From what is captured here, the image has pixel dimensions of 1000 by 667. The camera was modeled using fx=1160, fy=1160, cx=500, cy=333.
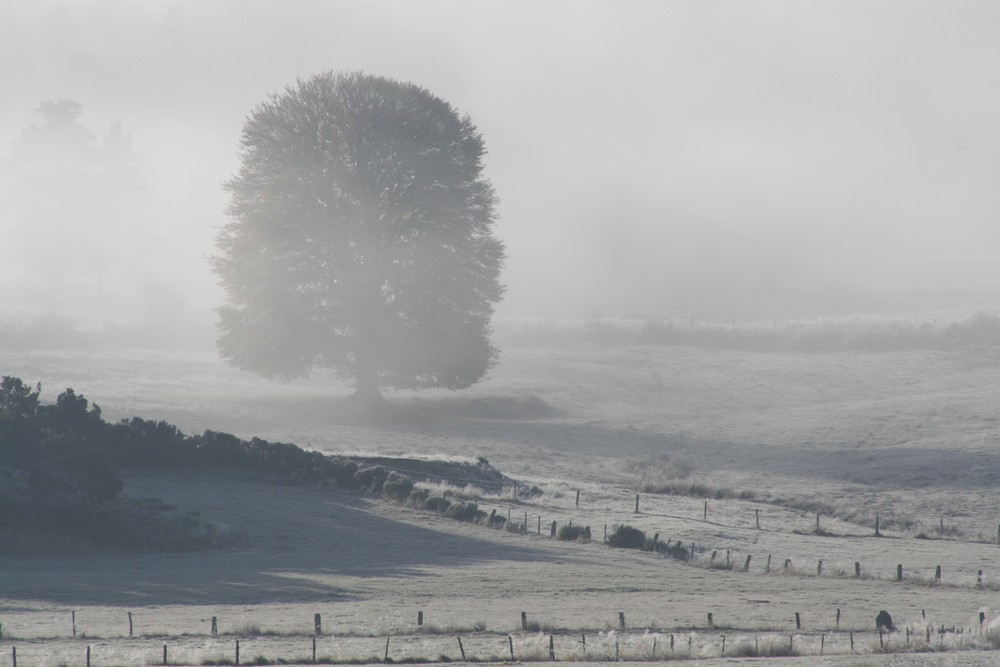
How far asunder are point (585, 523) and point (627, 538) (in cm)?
266

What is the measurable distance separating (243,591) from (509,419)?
102 feet

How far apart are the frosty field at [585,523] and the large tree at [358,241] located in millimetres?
3100

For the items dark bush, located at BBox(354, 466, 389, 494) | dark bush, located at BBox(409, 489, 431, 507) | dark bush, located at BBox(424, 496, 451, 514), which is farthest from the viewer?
dark bush, located at BBox(354, 466, 389, 494)

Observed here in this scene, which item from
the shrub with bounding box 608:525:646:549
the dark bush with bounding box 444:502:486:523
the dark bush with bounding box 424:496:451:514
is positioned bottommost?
the shrub with bounding box 608:525:646:549

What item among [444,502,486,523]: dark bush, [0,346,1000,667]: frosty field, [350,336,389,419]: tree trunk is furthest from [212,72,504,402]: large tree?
[444,502,486,523]: dark bush

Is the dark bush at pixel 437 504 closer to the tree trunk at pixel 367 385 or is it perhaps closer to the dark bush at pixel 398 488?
the dark bush at pixel 398 488

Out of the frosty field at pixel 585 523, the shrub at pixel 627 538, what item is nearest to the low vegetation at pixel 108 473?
the frosty field at pixel 585 523

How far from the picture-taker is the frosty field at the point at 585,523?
853 inches

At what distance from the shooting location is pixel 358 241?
54.2m

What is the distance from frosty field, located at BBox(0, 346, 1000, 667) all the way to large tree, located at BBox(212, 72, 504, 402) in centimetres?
310

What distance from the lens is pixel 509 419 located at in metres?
56.3

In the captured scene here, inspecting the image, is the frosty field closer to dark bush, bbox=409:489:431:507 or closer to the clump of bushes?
the clump of bushes

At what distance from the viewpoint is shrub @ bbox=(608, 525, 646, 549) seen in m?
32.7

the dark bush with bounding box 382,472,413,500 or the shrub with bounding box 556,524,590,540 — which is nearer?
the shrub with bounding box 556,524,590,540
